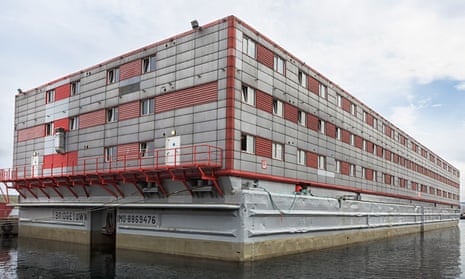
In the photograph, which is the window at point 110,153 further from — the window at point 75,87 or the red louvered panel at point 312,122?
the red louvered panel at point 312,122

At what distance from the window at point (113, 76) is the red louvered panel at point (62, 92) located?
6465mm

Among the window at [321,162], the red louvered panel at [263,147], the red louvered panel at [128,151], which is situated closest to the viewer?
the red louvered panel at [263,147]

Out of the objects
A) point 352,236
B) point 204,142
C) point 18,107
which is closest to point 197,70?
point 204,142

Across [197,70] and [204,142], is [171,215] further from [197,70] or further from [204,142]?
[197,70]

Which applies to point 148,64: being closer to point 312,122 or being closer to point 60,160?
point 60,160

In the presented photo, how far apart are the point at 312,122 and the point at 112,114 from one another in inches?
727

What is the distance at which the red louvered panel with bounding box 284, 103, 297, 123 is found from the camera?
35.6 m

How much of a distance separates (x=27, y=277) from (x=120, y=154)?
45.0ft

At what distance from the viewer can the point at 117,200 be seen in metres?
35.1

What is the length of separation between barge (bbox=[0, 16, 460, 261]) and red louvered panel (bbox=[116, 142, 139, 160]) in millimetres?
91

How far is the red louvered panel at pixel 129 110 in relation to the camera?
116 ft

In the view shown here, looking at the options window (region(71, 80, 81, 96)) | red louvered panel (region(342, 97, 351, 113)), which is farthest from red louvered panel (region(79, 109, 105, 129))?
red louvered panel (region(342, 97, 351, 113))

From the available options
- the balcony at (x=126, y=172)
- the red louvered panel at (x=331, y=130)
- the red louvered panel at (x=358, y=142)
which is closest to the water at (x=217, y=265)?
the balcony at (x=126, y=172)

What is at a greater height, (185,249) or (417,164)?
(417,164)
